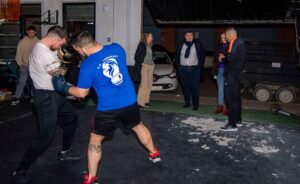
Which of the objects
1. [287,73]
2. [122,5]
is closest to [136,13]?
[122,5]

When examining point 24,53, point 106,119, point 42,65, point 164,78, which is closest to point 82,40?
point 42,65

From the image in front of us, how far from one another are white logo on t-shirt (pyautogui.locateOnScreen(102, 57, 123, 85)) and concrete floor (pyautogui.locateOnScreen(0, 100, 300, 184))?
52.5 inches

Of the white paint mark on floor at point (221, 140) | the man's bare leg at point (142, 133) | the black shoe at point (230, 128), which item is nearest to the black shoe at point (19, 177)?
the man's bare leg at point (142, 133)

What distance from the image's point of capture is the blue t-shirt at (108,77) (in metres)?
3.54

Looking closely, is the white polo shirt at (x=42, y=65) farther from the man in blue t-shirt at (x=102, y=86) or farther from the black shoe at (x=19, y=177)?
the black shoe at (x=19, y=177)

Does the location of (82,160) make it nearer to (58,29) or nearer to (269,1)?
(58,29)

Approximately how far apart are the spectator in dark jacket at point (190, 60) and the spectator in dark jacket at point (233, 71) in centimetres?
146

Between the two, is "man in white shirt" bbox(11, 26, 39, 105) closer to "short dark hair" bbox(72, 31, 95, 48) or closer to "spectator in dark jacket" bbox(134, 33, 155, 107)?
"spectator in dark jacket" bbox(134, 33, 155, 107)

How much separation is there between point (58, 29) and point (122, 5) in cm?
657

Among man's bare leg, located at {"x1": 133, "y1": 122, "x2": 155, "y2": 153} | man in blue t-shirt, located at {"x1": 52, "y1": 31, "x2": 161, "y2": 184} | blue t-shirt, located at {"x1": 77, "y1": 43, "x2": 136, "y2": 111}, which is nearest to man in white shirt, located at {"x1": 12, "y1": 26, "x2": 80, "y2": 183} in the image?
man in blue t-shirt, located at {"x1": 52, "y1": 31, "x2": 161, "y2": 184}

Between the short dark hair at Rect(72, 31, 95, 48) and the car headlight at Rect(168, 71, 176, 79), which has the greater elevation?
the short dark hair at Rect(72, 31, 95, 48)

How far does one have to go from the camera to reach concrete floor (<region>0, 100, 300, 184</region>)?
14.0ft

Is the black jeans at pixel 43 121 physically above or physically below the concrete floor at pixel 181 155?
above

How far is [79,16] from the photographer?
11.3m
